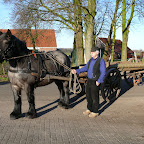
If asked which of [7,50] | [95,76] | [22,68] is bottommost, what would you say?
[95,76]

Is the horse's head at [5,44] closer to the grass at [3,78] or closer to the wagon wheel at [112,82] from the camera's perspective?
the wagon wheel at [112,82]

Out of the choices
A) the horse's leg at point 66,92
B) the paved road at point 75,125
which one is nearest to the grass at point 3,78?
the paved road at point 75,125

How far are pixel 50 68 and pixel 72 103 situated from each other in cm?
178

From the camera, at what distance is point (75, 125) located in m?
4.96

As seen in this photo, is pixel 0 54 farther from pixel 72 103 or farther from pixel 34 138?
pixel 72 103

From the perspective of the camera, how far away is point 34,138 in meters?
4.16

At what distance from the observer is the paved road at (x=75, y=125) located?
4.11 meters

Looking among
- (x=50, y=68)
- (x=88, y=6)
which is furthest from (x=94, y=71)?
(x=88, y=6)

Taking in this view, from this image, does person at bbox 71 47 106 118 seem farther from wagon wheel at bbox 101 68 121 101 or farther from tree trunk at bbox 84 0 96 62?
tree trunk at bbox 84 0 96 62

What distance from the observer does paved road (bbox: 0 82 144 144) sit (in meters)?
4.11

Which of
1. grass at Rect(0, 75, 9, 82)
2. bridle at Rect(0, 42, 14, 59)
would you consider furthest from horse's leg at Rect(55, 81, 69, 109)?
grass at Rect(0, 75, 9, 82)

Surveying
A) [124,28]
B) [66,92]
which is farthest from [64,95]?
[124,28]

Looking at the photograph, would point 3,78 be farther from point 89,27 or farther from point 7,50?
point 7,50

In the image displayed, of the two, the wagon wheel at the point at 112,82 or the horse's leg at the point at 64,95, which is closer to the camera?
the horse's leg at the point at 64,95
